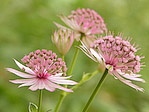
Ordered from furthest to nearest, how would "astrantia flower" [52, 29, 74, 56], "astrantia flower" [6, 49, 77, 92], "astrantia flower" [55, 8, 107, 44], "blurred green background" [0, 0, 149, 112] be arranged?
"blurred green background" [0, 0, 149, 112]
"astrantia flower" [55, 8, 107, 44]
"astrantia flower" [52, 29, 74, 56]
"astrantia flower" [6, 49, 77, 92]

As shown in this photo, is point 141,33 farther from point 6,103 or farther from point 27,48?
point 6,103

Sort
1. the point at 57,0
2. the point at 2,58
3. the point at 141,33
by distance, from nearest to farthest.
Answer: the point at 2,58 < the point at 57,0 < the point at 141,33

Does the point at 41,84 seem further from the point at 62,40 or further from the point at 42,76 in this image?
the point at 62,40

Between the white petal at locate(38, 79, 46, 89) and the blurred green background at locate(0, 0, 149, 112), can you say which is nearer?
the white petal at locate(38, 79, 46, 89)

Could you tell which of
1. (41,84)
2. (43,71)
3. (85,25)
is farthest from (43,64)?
(85,25)

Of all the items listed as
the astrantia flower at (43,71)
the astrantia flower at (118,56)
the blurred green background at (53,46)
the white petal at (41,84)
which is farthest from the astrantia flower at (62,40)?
the blurred green background at (53,46)

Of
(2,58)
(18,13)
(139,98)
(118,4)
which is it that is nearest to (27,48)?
(2,58)

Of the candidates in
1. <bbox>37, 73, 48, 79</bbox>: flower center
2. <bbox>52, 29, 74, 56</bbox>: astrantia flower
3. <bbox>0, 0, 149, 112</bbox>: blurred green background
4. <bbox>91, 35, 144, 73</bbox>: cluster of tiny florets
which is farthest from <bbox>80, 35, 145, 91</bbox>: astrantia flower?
<bbox>0, 0, 149, 112</bbox>: blurred green background

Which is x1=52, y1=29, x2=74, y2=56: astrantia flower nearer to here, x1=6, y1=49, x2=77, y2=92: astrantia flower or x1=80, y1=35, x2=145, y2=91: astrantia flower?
x1=80, y1=35, x2=145, y2=91: astrantia flower

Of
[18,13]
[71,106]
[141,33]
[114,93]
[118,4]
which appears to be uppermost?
[118,4]
